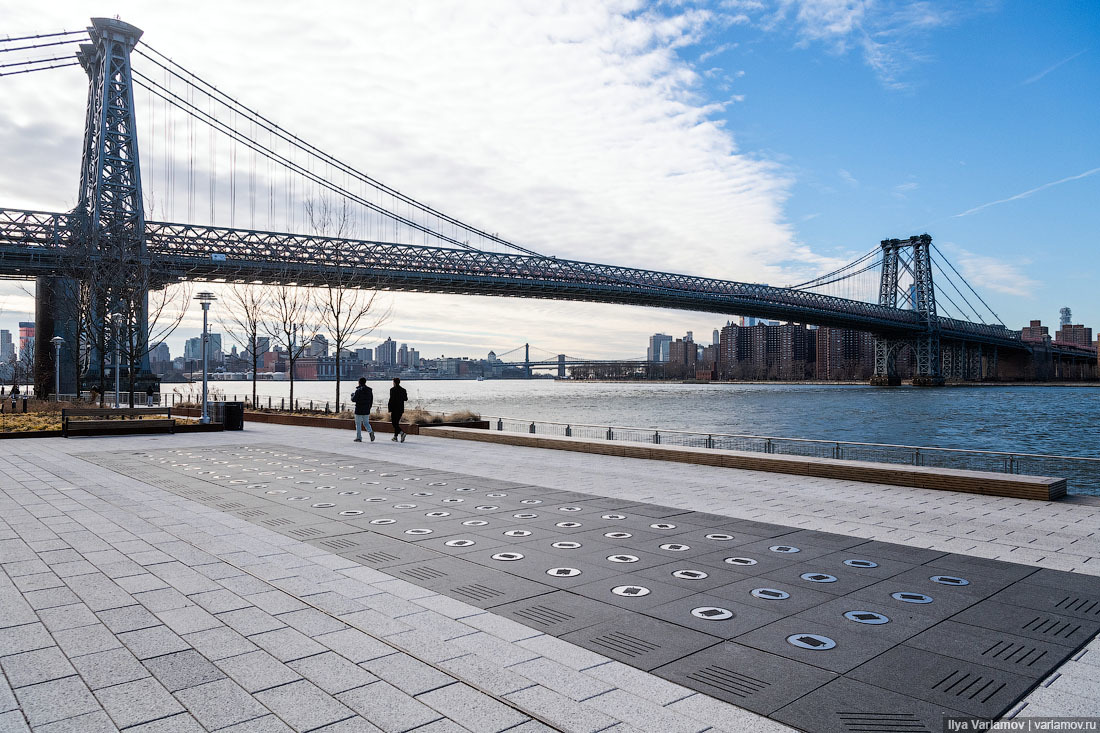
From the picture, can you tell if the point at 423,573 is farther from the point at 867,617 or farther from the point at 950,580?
the point at 950,580

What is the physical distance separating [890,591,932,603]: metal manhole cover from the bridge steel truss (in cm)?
3330

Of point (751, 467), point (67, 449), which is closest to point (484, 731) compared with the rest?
point (751, 467)

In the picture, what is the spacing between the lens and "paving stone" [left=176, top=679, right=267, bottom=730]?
3.37 m

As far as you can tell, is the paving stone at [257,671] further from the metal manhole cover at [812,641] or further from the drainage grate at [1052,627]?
the drainage grate at [1052,627]

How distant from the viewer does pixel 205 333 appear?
74.1 feet

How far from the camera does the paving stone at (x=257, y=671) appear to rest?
3756mm

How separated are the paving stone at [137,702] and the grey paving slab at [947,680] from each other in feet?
11.4

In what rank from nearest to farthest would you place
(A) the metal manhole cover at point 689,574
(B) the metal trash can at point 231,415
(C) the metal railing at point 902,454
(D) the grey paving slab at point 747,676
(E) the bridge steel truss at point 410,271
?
(D) the grey paving slab at point 747,676, (A) the metal manhole cover at point 689,574, (C) the metal railing at point 902,454, (B) the metal trash can at point 231,415, (E) the bridge steel truss at point 410,271

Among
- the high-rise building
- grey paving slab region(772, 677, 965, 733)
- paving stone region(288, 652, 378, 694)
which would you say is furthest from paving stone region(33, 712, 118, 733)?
the high-rise building

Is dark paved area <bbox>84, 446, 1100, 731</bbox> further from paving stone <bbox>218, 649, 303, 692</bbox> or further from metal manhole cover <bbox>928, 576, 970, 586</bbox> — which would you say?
paving stone <bbox>218, 649, 303, 692</bbox>

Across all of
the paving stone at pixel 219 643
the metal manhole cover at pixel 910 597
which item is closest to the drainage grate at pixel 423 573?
the paving stone at pixel 219 643

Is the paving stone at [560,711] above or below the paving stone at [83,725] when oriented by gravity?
above

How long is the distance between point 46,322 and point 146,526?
49.2 metres

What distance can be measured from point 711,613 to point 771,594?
66cm
